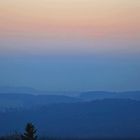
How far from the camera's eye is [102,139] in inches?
6973

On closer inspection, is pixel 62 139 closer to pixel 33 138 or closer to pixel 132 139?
pixel 132 139

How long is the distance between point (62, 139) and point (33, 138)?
131755 millimetres

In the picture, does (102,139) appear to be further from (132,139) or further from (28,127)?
(28,127)

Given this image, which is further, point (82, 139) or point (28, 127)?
point (82, 139)

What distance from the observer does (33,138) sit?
4662 cm

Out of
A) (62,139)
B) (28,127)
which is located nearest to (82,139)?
(62,139)

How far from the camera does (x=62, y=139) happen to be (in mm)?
177750

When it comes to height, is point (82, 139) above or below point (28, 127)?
above

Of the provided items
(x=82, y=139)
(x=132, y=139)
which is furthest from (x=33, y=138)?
(x=82, y=139)

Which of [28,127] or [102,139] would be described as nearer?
[28,127]

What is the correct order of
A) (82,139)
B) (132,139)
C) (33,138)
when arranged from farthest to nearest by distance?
1. (82,139)
2. (132,139)
3. (33,138)

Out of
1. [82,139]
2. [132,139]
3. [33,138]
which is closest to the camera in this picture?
[33,138]

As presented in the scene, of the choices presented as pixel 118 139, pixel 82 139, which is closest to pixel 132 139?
pixel 118 139

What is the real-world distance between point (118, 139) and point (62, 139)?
557 inches
